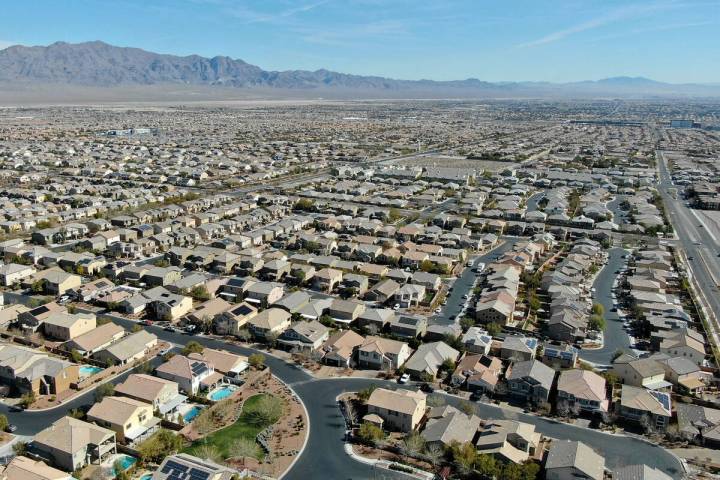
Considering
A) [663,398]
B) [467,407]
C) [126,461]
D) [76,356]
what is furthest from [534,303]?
A: [76,356]

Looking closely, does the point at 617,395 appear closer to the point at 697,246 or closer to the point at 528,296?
the point at 528,296

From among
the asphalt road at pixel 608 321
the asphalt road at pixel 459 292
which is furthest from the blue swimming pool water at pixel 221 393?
the asphalt road at pixel 608 321

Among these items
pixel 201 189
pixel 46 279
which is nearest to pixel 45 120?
pixel 201 189

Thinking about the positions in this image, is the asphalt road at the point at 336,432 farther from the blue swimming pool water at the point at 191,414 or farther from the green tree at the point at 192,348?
the blue swimming pool water at the point at 191,414

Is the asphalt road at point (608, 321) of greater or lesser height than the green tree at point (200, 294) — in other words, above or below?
below

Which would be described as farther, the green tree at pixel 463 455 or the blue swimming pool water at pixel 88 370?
the blue swimming pool water at pixel 88 370
